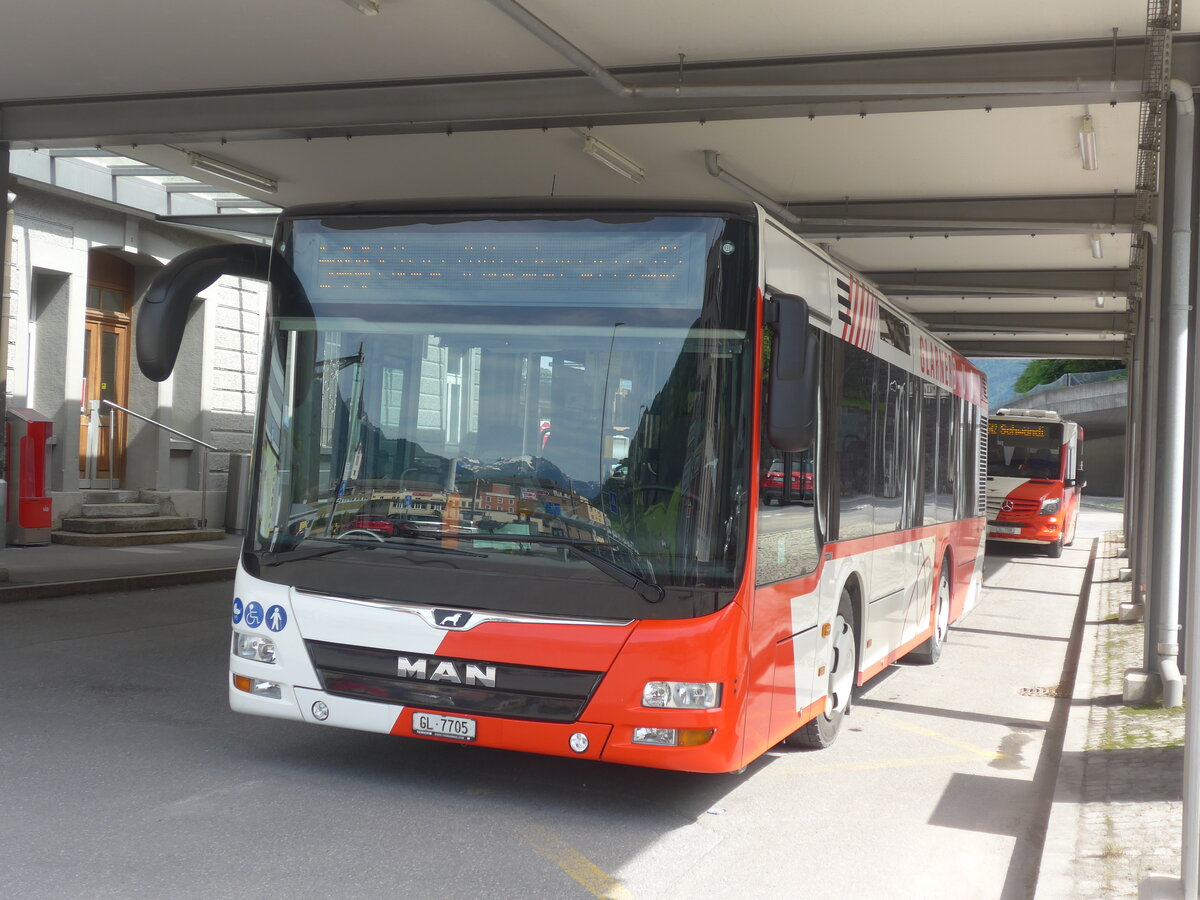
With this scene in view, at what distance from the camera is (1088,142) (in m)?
11.6

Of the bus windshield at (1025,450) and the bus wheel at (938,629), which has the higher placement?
the bus windshield at (1025,450)

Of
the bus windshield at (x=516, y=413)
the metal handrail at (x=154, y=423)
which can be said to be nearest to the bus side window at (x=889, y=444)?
the bus windshield at (x=516, y=413)

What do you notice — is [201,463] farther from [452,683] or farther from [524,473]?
[524,473]

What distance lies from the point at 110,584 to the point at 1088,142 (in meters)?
11.0

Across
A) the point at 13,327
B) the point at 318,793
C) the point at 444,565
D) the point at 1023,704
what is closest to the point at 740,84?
the point at 1023,704

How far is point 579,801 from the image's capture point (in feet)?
20.1

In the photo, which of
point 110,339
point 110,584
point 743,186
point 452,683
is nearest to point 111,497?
point 110,339

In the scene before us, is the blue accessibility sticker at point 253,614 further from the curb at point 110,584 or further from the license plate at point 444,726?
the curb at point 110,584

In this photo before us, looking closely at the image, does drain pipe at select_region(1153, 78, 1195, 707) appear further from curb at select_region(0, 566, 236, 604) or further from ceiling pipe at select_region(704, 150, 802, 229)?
curb at select_region(0, 566, 236, 604)

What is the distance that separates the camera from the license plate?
18.5 ft

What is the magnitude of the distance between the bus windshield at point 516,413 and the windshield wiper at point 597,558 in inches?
0.5

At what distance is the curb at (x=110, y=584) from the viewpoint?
12320mm

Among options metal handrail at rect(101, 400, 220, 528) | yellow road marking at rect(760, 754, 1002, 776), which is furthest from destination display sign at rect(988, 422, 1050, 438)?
yellow road marking at rect(760, 754, 1002, 776)

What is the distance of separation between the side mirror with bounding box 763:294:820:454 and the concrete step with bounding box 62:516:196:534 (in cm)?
1447
